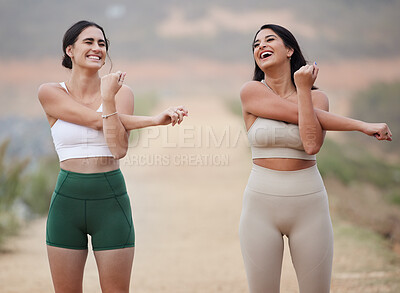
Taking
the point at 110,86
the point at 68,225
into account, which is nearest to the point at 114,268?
the point at 68,225

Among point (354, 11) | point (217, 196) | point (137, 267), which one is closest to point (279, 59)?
point (137, 267)

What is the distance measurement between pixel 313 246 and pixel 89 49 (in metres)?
1.63

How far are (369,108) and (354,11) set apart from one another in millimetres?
4768

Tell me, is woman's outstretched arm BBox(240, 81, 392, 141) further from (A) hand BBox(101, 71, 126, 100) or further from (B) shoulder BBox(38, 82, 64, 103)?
(B) shoulder BBox(38, 82, 64, 103)

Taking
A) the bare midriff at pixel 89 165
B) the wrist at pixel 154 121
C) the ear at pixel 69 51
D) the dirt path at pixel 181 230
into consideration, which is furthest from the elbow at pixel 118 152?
the dirt path at pixel 181 230

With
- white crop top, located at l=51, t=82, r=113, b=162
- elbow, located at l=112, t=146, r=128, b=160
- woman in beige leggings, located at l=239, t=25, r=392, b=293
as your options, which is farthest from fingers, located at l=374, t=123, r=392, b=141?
white crop top, located at l=51, t=82, r=113, b=162

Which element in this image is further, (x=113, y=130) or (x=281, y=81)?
(x=281, y=81)

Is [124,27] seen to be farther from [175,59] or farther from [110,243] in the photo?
[110,243]

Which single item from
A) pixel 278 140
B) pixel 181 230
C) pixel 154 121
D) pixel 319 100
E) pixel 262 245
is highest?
pixel 319 100

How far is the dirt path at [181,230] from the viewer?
273 inches

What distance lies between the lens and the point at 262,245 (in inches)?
111

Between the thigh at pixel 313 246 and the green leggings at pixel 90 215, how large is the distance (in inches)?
35.7

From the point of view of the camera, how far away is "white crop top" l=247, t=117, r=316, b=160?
112 inches

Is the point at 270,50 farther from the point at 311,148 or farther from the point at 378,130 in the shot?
the point at 378,130
